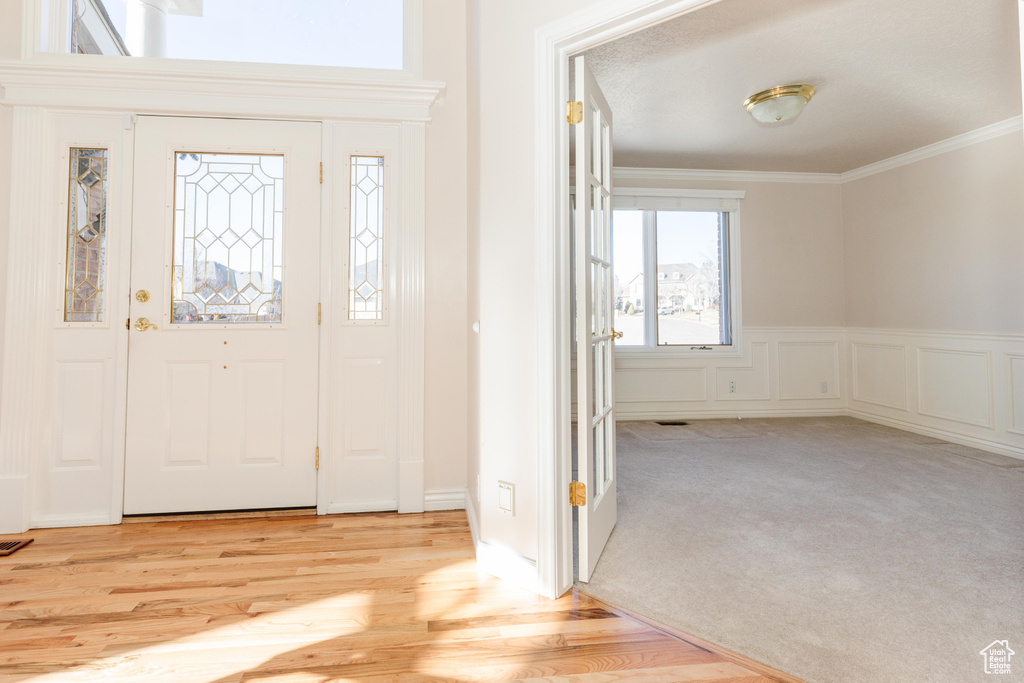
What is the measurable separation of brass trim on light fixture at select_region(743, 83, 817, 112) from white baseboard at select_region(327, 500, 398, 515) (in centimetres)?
364

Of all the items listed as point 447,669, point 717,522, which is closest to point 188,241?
point 447,669

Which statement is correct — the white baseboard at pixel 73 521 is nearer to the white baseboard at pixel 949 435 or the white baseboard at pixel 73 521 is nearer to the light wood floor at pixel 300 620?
the light wood floor at pixel 300 620

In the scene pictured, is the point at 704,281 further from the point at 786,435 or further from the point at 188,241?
the point at 188,241

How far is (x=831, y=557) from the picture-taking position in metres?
2.19

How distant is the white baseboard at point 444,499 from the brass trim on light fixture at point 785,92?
3350 mm

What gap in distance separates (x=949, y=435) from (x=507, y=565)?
444 centimetres

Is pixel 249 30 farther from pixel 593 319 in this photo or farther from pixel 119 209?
pixel 593 319

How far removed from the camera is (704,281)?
5.56m

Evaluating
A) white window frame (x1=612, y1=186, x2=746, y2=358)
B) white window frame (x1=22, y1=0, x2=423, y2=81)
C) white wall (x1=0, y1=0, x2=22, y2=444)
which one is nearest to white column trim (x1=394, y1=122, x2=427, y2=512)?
white window frame (x1=22, y1=0, x2=423, y2=81)

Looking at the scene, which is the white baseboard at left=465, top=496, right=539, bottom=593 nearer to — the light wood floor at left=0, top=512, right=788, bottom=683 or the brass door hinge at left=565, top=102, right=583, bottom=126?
the light wood floor at left=0, top=512, right=788, bottom=683

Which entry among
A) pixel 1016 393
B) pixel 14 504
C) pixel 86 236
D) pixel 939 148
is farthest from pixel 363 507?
pixel 939 148

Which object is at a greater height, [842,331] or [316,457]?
[842,331]

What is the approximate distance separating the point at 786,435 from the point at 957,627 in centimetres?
308

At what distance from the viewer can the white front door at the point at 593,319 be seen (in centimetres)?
198
